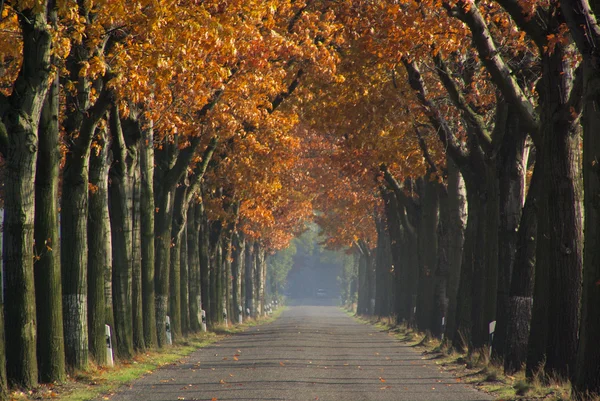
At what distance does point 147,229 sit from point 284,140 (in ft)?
22.0

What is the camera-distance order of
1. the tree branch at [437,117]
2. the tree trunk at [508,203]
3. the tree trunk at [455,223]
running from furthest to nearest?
the tree trunk at [455,223] < the tree branch at [437,117] < the tree trunk at [508,203]

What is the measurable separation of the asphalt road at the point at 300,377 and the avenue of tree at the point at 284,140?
1.50 metres

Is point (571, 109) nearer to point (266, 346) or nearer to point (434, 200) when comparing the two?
point (266, 346)

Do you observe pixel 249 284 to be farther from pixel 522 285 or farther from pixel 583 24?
pixel 583 24

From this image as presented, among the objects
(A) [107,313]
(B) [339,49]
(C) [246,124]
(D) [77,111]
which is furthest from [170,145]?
(D) [77,111]

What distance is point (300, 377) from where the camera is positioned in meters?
17.5

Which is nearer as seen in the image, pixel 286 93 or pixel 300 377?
pixel 300 377

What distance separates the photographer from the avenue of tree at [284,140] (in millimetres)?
14227

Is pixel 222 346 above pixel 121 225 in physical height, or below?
below

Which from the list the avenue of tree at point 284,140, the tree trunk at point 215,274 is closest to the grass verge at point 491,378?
the avenue of tree at point 284,140

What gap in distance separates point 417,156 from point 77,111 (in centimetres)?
1350

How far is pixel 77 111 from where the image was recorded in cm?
1686

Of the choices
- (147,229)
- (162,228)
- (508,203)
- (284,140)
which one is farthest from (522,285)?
(284,140)

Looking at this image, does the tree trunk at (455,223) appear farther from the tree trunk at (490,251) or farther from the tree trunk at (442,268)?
the tree trunk at (490,251)
